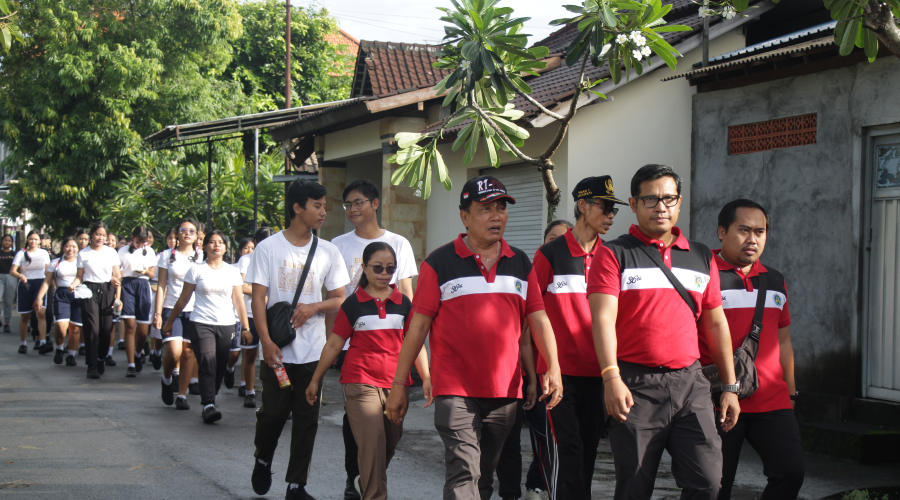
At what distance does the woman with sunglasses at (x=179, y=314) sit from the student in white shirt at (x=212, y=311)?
19 centimetres

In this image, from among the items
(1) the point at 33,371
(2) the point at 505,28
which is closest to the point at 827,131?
(2) the point at 505,28

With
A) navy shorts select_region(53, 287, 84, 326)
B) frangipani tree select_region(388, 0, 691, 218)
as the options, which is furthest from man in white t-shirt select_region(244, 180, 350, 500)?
navy shorts select_region(53, 287, 84, 326)

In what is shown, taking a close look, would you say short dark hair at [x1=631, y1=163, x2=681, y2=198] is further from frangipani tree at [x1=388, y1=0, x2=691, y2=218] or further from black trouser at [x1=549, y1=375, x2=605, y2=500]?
frangipani tree at [x1=388, y1=0, x2=691, y2=218]

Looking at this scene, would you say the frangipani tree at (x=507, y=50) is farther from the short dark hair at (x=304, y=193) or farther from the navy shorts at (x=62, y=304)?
the navy shorts at (x=62, y=304)

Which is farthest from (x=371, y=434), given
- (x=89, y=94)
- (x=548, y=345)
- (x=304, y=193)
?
(x=89, y=94)

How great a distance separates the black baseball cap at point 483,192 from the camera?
13.7ft

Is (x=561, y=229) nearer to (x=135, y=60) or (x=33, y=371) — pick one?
(x=33, y=371)

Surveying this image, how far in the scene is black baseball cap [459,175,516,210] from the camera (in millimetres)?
4164

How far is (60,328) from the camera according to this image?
12516 mm

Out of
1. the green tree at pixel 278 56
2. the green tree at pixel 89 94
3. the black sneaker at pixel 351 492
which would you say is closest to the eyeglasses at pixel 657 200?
the black sneaker at pixel 351 492

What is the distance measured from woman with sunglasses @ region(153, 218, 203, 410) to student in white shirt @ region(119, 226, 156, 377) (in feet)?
4.40

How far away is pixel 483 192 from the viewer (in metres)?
4.19

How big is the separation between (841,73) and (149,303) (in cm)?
958

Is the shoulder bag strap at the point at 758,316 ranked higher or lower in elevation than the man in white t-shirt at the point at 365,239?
lower
